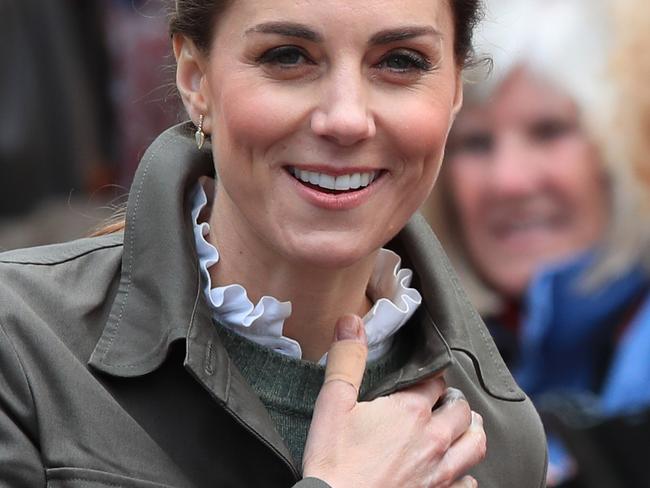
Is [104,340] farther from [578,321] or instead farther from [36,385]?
[578,321]

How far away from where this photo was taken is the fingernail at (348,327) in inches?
110

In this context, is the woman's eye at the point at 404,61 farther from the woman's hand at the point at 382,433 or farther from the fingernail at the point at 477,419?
the fingernail at the point at 477,419

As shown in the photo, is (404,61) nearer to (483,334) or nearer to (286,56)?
(286,56)

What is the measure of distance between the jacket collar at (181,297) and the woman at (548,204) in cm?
213

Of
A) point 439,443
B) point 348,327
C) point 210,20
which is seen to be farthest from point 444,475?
point 210,20

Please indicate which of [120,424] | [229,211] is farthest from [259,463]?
[229,211]

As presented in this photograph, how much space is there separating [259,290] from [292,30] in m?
0.49

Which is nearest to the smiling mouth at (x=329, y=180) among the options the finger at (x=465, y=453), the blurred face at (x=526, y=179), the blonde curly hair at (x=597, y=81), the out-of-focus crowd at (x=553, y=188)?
the finger at (x=465, y=453)

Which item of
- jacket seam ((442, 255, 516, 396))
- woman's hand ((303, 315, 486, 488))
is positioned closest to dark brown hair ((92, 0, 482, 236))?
jacket seam ((442, 255, 516, 396))

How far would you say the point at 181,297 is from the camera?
8.70 feet

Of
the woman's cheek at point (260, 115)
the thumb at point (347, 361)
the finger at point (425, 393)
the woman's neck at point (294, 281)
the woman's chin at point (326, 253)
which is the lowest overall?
the finger at point (425, 393)

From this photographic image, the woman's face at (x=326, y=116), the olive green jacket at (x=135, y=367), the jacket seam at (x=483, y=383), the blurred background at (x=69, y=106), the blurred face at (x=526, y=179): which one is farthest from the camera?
the blurred background at (x=69, y=106)

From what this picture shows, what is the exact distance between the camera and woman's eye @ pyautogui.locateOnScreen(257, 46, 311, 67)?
8.54 feet

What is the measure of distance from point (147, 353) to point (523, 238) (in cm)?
295
